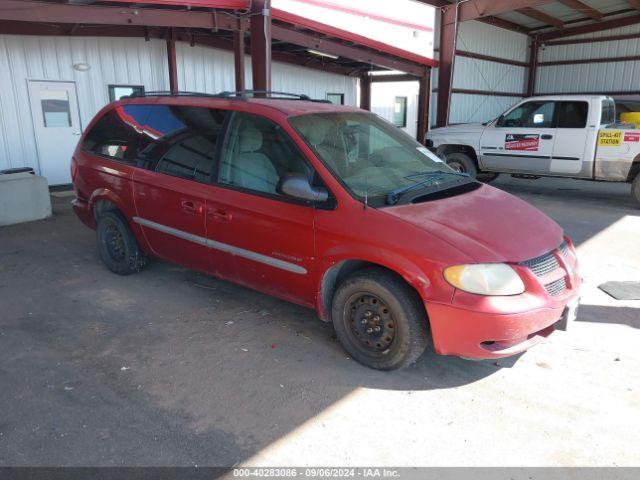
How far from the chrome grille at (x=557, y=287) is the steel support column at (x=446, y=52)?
12551 millimetres

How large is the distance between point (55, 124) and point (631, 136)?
11.4 meters

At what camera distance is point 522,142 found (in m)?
10.4

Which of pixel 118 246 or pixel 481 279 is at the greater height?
pixel 481 279

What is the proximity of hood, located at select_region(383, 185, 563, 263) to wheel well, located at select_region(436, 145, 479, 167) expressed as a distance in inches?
305

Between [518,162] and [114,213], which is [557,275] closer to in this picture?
[114,213]

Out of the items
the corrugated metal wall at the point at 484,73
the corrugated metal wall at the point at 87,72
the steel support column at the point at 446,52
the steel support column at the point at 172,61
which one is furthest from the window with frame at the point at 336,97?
the steel support column at the point at 172,61

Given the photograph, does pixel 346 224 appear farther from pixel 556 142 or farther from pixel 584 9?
pixel 584 9

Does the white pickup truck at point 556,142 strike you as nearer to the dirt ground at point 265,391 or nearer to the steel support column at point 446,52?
the steel support column at point 446,52

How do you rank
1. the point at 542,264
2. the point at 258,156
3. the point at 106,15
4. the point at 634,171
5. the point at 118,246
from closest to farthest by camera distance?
the point at 542,264 < the point at 258,156 < the point at 118,246 < the point at 106,15 < the point at 634,171

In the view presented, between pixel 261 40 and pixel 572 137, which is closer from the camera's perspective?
pixel 261 40

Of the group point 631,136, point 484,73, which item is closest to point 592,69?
point 484,73

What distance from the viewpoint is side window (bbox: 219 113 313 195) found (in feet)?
12.5

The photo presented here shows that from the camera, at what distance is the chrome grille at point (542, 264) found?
10.5 feet

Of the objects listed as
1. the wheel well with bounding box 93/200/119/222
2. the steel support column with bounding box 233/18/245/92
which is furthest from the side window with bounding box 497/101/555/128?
the wheel well with bounding box 93/200/119/222
